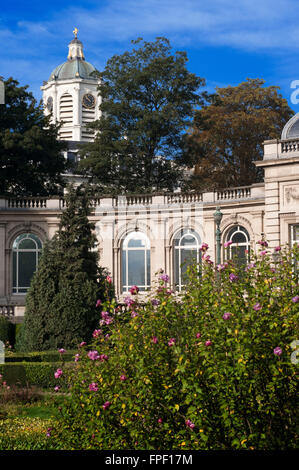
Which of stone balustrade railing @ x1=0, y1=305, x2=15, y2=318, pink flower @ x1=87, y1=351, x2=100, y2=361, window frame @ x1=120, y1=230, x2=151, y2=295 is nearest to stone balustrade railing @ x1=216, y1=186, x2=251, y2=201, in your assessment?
window frame @ x1=120, y1=230, x2=151, y2=295

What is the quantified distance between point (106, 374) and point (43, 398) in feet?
32.3

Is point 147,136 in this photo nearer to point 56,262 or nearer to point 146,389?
point 56,262

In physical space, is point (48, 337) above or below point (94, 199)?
below

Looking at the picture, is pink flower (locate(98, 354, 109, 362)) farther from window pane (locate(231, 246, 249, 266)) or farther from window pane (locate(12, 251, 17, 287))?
window pane (locate(12, 251, 17, 287))

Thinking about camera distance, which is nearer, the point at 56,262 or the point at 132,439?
the point at 132,439

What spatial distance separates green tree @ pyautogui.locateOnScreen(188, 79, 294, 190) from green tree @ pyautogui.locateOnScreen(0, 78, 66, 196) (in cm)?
1002

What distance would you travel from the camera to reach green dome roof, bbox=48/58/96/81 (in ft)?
364

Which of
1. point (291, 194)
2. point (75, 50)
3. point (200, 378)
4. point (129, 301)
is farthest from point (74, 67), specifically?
point (200, 378)

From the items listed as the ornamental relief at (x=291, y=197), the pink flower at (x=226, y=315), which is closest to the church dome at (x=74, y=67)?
the ornamental relief at (x=291, y=197)

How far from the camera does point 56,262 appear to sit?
28047 millimetres

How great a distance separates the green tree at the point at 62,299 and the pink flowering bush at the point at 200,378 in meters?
14.7

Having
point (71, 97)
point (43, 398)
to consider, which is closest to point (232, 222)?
point (43, 398)

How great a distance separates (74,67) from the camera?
113 meters

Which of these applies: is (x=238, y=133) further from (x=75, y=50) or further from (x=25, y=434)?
(x=75, y=50)
